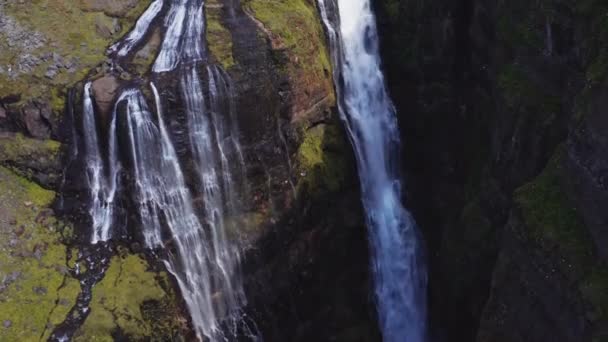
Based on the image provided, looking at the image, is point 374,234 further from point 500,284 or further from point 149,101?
point 149,101

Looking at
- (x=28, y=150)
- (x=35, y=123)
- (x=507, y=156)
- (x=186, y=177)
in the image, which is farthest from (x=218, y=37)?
(x=507, y=156)

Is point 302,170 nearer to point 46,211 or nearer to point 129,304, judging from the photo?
point 129,304

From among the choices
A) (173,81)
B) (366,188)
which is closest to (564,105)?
(366,188)

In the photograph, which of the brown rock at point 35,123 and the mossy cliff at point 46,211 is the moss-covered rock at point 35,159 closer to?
the mossy cliff at point 46,211

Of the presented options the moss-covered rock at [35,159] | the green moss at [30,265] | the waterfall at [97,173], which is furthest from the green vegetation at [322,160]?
the green moss at [30,265]

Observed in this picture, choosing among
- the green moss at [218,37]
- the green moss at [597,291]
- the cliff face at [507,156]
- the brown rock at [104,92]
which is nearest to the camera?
the green moss at [597,291]
